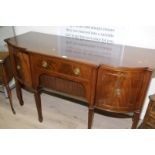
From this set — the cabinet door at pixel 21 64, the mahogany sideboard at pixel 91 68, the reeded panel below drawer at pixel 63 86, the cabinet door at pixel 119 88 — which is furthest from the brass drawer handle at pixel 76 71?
the cabinet door at pixel 21 64

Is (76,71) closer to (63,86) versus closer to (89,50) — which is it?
(89,50)

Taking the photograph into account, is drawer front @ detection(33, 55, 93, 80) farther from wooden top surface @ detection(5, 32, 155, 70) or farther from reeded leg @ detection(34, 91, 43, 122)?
reeded leg @ detection(34, 91, 43, 122)

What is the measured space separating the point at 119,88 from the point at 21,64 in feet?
3.03

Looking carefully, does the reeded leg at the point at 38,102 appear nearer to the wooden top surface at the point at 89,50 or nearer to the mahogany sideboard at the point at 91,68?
the mahogany sideboard at the point at 91,68

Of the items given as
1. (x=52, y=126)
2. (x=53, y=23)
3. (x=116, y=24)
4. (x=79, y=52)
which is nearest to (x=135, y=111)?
(x=79, y=52)

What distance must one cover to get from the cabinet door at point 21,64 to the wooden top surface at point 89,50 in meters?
0.07

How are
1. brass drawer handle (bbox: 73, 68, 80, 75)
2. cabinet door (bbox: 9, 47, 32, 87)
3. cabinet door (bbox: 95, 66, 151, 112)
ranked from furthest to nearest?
1. cabinet door (bbox: 9, 47, 32, 87)
2. brass drawer handle (bbox: 73, 68, 80, 75)
3. cabinet door (bbox: 95, 66, 151, 112)

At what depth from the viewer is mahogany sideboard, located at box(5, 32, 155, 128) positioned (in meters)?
1.24

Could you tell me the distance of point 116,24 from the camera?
1.53 meters

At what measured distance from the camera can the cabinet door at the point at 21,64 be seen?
1523 mm

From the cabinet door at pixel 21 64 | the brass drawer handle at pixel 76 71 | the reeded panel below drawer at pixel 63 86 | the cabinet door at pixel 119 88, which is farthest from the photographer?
the reeded panel below drawer at pixel 63 86

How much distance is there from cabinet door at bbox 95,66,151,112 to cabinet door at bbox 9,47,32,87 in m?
0.67

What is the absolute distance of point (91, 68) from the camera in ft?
4.15

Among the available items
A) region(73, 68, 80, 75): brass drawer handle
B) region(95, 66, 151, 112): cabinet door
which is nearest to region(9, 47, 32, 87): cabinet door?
region(73, 68, 80, 75): brass drawer handle
